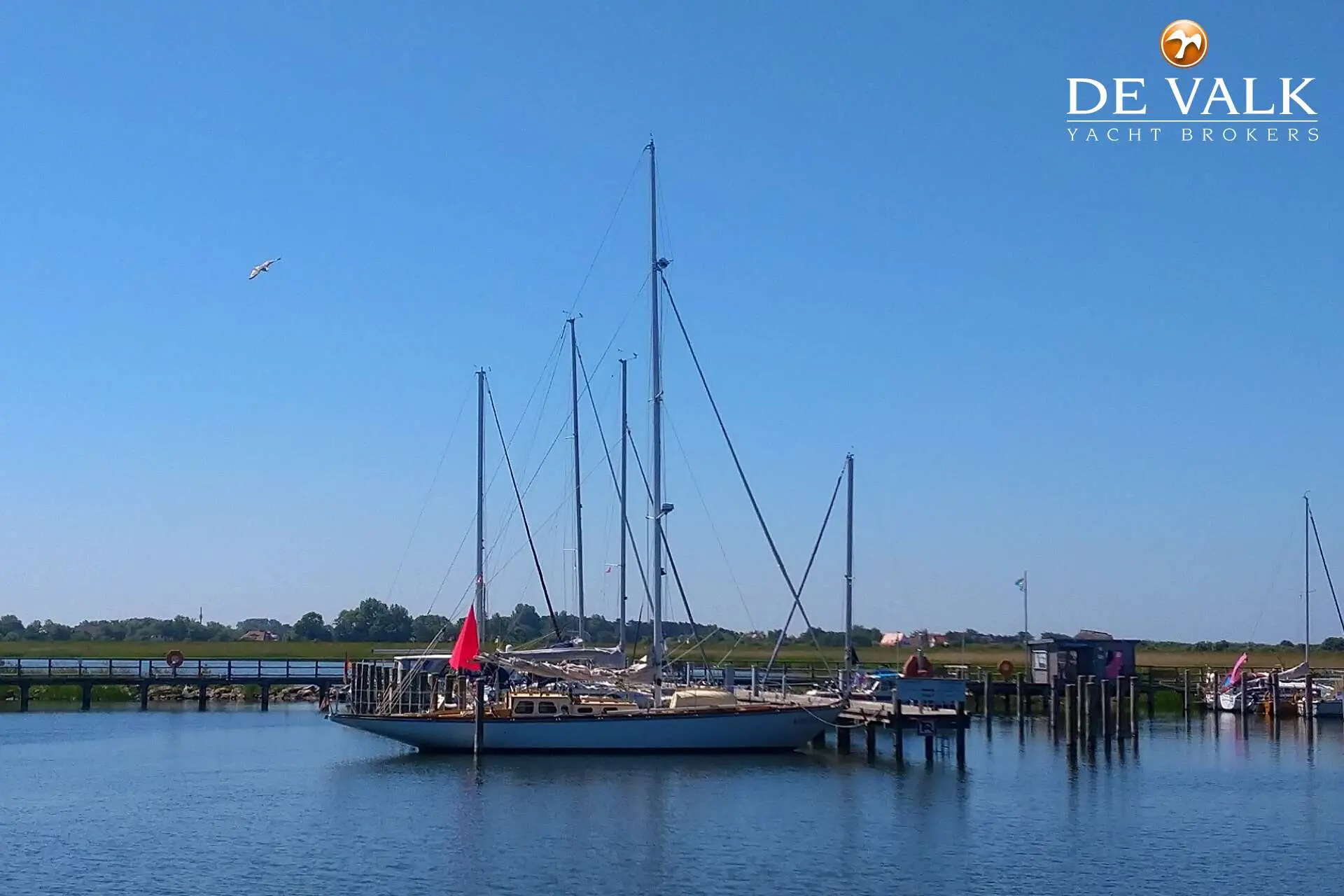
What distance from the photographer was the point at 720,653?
13225 centimetres

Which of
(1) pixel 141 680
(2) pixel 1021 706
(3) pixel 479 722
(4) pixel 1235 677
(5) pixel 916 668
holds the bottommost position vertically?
(2) pixel 1021 706

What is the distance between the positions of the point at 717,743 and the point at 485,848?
17.5 meters

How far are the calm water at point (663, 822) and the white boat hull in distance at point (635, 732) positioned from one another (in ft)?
2.63

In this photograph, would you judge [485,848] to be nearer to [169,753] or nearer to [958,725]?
[958,725]

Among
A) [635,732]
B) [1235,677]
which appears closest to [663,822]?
[635,732]

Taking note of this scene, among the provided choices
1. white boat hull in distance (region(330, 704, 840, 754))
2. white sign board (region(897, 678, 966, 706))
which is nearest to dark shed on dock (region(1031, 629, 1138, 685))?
white sign board (region(897, 678, 966, 706))

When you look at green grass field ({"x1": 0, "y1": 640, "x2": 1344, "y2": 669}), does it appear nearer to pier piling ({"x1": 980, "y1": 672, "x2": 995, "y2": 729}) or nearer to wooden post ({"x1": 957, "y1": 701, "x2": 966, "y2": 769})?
pier piling ({"x1": 980, "y1": 672, "x2": 995, "y2": 729})

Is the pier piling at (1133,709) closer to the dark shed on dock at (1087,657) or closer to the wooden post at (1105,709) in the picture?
the wooden post at (1105,709)

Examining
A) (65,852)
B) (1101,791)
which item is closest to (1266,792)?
(1101,791)

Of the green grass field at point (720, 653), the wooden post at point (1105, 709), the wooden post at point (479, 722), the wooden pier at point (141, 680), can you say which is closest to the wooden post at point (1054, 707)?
the wooden post at point (1105, 709)

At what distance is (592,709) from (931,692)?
11408mm

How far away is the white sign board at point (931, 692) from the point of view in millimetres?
52812

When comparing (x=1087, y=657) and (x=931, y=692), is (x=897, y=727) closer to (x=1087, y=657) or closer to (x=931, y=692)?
(x=931, y=692)

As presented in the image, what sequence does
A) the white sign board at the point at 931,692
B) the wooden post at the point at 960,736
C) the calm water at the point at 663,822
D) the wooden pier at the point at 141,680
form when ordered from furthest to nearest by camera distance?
the wooden pier at the point at 141,680 < the white sign board at the point at 931,692 < the wooden post at the point at 960,736 < the calm water at the point at 663,822
